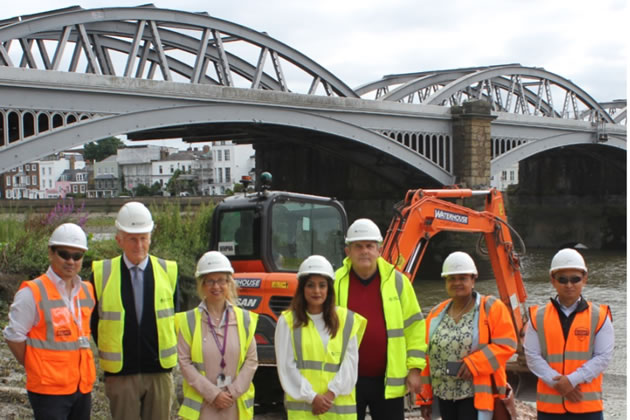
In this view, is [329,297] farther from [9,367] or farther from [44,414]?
[9,367]

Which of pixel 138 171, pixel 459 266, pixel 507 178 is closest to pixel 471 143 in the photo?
pixel 459 266

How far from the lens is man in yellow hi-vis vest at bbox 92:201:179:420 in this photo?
4660 millimetres

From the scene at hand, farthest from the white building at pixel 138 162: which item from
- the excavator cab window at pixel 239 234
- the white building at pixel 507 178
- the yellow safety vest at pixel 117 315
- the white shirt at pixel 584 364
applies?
the white shirt at pixel 584 364

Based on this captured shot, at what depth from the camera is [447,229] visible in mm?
10320

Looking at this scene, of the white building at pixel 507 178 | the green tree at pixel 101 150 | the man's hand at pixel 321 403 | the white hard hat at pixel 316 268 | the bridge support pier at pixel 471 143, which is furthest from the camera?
the green tree at pixel 101 150

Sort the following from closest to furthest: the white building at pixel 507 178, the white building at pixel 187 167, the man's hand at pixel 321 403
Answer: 1. the man's hand at pixel 321 403
2. the white building at pixel 507 178
3. the white building at pixel 187 167

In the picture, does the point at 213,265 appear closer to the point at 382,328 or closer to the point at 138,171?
the point at 382,328

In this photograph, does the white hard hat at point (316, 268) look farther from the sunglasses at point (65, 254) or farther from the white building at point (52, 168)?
the white building at point (52, 168)

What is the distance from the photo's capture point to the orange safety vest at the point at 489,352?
4.83 meters

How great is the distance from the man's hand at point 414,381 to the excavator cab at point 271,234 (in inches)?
94.5

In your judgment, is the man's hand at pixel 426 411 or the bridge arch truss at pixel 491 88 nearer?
the man's hand at pixel 426 411

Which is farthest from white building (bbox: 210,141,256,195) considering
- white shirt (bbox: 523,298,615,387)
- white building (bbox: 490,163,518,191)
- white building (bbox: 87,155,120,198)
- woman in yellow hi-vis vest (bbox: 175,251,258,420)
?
white shirt (bbox: 523,298,615,387)

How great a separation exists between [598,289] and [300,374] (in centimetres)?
2307

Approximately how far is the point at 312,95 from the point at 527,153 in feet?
41.4
